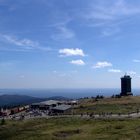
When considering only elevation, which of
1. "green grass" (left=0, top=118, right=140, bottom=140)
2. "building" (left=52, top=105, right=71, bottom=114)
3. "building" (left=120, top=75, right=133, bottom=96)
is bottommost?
"green grass" (left=0, top=118, right=140, bottom=140)

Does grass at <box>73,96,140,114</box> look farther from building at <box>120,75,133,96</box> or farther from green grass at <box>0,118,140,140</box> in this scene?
building at <box>120,75,133,96</box>

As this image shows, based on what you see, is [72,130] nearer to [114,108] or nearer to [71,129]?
[71,129]

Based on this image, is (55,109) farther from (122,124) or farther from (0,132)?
(122,124)

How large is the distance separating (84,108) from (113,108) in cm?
1042

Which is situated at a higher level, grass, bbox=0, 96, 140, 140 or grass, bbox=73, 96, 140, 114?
grass, bbox=73, 96, 140, 114

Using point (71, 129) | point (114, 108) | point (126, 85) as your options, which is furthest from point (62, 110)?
point (126, 85)

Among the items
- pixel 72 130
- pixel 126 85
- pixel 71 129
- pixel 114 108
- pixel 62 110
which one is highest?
pixel 126 85

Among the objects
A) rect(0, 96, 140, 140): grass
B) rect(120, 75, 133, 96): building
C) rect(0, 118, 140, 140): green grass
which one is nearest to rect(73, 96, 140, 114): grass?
rect(0, 96, 140, 140): grass

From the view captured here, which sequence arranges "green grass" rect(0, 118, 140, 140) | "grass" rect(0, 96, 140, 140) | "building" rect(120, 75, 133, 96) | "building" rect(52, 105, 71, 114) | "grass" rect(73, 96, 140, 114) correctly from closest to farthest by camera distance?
"green grass" rect(0, 118, 140, 140), "grass" rect(0, 96, 140, 140), "grass" rect(73, 96, 140, 114), "building" rect(52, 105, 71, 114), "building" rect(120, 75, 133, 96)

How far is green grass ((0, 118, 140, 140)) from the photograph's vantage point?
240 ft

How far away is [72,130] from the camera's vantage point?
81250 millimetres

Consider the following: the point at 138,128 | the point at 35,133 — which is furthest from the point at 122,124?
the point at 35,133

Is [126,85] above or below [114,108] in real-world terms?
above

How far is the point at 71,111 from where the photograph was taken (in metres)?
121
